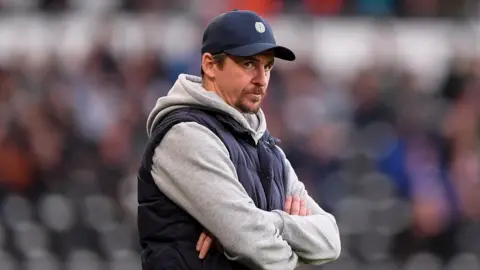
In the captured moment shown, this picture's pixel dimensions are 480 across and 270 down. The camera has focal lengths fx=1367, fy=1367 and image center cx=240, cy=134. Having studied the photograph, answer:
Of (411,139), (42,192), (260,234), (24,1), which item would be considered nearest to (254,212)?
(260,234)

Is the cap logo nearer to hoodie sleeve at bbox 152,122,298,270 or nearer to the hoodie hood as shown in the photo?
the hoodie hood

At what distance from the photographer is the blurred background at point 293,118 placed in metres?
11.0

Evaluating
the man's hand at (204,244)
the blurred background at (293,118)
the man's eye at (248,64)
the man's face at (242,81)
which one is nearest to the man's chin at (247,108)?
the man's face at (242,81)

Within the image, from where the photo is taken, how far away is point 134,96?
39.5 ft

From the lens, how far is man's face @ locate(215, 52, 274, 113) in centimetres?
526

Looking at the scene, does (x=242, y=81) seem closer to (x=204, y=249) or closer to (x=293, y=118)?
(x=204, y=249)

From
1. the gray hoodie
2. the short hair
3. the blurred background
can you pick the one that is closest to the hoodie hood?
the gray hoodie

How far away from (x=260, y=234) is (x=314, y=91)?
7.58 meters

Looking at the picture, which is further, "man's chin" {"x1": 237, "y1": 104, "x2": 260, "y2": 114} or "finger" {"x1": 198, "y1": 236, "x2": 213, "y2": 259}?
"man's chin" {"x1": 237, "y1": 104, "x2": 260, "y2": 114}

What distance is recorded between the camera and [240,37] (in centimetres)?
523

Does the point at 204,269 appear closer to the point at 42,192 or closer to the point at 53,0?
the point at 42,192

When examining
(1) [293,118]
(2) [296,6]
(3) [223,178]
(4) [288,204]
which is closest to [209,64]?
(3) [223,178]

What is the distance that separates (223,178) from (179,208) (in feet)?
0.71

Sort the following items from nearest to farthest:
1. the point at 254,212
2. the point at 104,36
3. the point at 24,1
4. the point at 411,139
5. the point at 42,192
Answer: the point at 254,212 → the point at 42,192 → the point at 411,139 → the point at 104,36 → the point at 24,1
